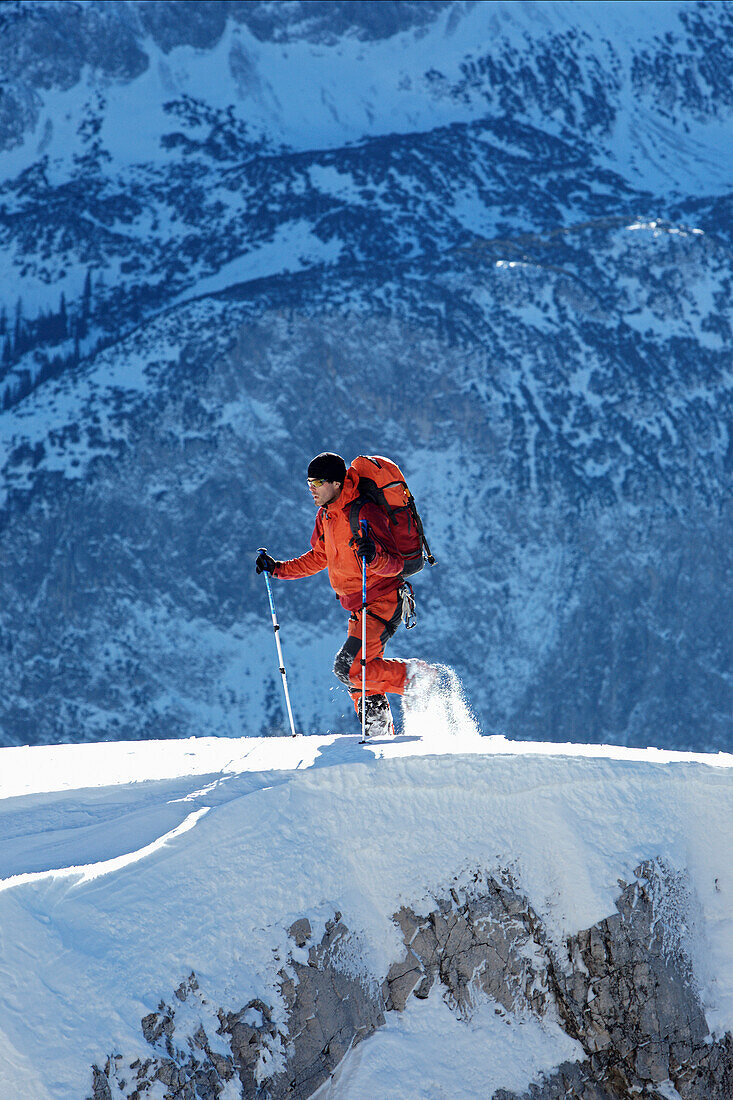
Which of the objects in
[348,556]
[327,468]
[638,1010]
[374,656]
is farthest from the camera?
[374,656]

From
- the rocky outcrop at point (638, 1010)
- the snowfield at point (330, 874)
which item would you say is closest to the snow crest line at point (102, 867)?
the snowfield at point (330, 874)

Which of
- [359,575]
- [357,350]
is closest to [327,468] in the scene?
[359,575]

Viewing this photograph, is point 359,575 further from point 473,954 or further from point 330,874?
point 473,954

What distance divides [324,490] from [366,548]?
1.97 feet

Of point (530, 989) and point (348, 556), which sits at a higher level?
point (348, 556)

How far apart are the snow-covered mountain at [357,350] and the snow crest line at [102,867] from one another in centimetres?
4544

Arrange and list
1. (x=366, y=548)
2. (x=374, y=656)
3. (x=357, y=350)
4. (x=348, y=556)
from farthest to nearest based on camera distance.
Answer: (x=357, y=350) < (x=374, y=656) < (x=348, y=556) < (x=366, y=548)

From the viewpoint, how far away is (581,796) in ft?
18.6

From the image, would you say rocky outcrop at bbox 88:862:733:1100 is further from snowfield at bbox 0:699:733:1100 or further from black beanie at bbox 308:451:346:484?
black beanie at bbox 308:451:346:484

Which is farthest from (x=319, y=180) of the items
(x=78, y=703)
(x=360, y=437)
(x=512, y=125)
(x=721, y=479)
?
(x=78, y=703)

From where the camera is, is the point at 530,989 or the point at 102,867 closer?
the point at 102,867

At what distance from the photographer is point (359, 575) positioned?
8031 mm

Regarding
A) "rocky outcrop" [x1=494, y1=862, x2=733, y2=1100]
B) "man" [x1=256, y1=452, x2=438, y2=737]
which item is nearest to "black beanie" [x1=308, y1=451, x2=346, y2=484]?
"man" [x1=256, y1=452, x2=438, y2=737]

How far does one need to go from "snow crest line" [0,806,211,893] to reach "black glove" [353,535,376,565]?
2499mm
